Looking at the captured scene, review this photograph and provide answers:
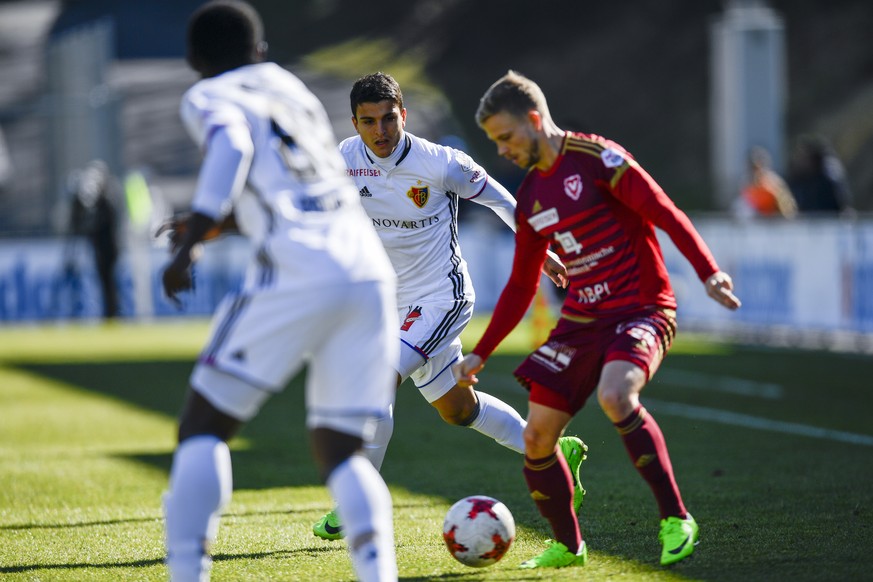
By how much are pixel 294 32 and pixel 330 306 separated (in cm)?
5380

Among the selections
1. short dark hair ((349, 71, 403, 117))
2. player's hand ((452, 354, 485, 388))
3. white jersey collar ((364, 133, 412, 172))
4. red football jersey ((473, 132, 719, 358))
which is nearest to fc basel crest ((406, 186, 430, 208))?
white jersey collar ((364, 133, 412, 172))

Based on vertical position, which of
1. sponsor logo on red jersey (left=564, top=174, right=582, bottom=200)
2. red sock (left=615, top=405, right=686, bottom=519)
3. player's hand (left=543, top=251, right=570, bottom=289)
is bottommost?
red sock (left=615, top=405, right=686, bottom=519)

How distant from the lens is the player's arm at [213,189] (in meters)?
4.60

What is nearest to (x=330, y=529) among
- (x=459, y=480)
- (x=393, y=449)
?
(x=459, y=480)

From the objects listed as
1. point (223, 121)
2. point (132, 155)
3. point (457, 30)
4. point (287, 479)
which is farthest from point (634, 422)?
point (457, 30)

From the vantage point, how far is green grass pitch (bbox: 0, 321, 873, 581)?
20.5 feet

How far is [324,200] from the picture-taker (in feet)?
15.8

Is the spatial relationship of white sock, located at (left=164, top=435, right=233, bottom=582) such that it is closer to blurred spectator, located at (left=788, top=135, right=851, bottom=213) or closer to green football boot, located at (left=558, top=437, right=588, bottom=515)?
green football boot, located at (left=558, top=437, right=588, bottom=515)

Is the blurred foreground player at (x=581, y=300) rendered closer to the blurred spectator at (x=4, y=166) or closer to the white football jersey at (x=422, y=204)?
the white football jersey at (x=422, y=204)

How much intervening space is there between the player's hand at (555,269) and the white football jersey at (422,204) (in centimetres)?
47

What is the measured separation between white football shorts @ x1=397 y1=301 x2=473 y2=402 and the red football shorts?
1.30 m

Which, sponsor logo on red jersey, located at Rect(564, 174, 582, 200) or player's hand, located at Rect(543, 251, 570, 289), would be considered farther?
player's hand, located at Rect(543, 251, 570, 289)

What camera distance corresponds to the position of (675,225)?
223 inches

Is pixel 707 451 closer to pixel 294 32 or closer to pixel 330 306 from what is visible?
pixel 330 306
